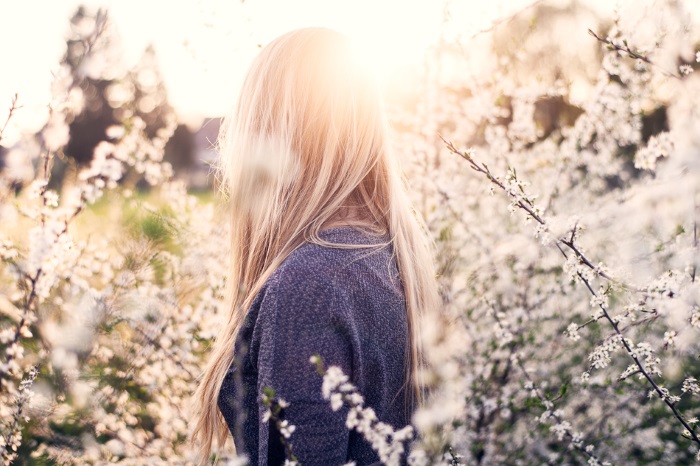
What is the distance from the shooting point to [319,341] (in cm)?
119

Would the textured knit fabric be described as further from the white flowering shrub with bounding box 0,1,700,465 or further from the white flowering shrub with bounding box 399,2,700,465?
the white flowering shrub with bounding box 399,2,700,465

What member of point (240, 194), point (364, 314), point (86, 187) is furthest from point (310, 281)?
point (86, 187)

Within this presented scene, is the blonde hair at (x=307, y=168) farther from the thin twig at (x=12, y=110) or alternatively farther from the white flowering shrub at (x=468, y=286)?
the thin twig at (x=12, y=110)

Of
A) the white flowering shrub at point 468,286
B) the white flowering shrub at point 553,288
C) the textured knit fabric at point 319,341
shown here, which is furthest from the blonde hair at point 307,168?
the white flowering shrub at point 553,288

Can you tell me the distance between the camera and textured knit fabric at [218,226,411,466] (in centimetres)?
118

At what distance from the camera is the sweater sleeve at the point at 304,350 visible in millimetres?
1172

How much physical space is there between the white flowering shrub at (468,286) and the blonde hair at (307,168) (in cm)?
27

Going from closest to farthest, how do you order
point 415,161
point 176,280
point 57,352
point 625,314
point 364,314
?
1. point 364,314
2. point 625,314
3. point 57,352
4. point 176,280
5. point 415,161

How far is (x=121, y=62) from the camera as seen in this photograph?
4027 mm

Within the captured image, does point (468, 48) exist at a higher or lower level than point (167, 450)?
higher

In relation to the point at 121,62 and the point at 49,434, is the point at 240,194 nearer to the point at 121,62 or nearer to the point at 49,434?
the point at 49,434

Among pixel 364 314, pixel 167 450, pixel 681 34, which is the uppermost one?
pixel 681 34

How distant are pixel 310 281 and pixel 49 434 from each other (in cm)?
177

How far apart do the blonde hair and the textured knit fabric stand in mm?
117
